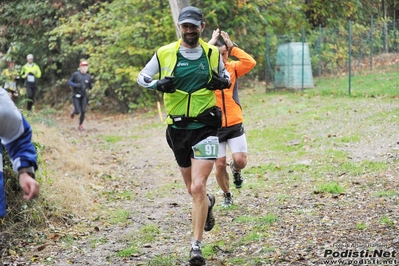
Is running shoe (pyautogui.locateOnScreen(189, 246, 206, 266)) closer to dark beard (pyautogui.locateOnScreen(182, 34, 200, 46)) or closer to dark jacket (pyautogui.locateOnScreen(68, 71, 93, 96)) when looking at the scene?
dark beard (pyautogui.locateOnScreen(182, 34, 200, 46))

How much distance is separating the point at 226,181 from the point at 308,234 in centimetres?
181

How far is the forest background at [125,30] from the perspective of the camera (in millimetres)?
23250

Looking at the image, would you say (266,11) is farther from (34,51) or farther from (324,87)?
(34,51)

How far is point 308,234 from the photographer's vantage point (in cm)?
666

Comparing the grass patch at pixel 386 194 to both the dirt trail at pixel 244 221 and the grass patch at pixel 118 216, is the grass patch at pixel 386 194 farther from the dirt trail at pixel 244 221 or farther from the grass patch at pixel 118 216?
the grass patch at pixel 118 216

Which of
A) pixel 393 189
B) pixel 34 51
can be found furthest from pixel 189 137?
pixel 34 51

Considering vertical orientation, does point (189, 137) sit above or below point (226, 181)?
above

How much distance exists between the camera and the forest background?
76.3 ft

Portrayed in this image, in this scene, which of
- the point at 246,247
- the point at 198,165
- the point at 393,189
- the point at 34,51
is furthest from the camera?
the point at 34,51

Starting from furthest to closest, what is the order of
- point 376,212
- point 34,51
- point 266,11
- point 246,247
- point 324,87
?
1. point 34,51
2. point 266,11
3. point 324,87
4. point 376,212
5. point 246,247

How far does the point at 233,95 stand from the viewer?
8008 millimetres

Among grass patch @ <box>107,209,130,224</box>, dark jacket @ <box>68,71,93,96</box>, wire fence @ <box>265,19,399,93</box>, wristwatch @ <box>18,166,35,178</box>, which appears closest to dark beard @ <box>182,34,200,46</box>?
wristwatch @ <box>18,166,35,178</box>

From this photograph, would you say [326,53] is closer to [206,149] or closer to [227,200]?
[227,200]

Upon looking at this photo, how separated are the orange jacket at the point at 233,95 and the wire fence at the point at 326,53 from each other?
1451cm
